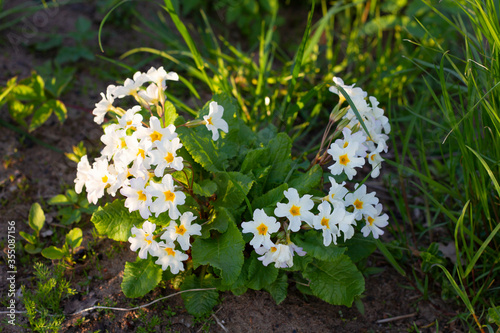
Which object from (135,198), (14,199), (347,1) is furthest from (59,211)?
(347,1)

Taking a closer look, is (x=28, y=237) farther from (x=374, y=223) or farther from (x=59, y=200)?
(x=374, y=223)

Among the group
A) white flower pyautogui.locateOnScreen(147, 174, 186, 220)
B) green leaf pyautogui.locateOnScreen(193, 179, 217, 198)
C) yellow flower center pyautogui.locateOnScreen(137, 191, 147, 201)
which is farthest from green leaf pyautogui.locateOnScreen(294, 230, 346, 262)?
yellow flower center pyautogui.locateOnScreen(137, 191, 147, 201)

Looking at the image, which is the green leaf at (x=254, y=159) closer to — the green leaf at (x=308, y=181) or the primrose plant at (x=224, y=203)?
the primrose plant at (x=224, y=203)

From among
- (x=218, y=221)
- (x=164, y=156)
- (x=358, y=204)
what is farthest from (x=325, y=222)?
(x=164, y=156)

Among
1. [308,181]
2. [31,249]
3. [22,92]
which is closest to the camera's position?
[308,181]

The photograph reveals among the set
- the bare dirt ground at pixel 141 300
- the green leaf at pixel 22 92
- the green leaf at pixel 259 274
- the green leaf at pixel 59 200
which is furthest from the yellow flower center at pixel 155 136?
the green leaf at pixel 22 92

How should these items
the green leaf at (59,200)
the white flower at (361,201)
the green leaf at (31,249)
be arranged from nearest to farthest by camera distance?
the white flower at (361,201), the green leaf at (31,249), the green leaf at (59,200)

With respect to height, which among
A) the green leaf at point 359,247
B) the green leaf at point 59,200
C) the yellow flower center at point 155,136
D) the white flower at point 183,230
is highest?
the yellow flower center at point 155,136
